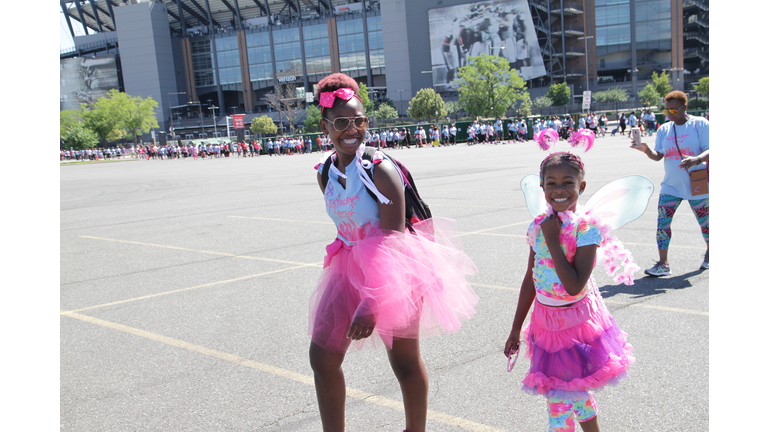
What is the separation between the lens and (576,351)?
2.50 meters

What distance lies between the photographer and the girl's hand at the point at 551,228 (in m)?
Result: 2.56

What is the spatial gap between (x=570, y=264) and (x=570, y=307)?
0.21 metres

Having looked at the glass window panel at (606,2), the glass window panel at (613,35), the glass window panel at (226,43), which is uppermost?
the glass window panel at (226,43)

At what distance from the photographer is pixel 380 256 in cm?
267

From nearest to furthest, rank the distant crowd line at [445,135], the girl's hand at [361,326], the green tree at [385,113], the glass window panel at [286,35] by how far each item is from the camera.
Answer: the girl's hand at [361,326] → the distant crowd line at [445,135] → the green tree at [385,113] → the glass window panel at [286,35]

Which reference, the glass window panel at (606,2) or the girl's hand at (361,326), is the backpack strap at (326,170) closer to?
the girl's hand at (361,326)

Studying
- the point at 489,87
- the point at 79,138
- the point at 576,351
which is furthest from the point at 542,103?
the point at 576,351

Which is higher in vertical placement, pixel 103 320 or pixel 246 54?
pixel 246 54

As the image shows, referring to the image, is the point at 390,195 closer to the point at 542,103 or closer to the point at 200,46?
the point at 542,103

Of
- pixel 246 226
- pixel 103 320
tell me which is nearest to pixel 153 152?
pixel 246 226

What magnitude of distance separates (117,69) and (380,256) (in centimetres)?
12509

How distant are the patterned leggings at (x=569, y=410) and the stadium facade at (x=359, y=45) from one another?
92629 mm

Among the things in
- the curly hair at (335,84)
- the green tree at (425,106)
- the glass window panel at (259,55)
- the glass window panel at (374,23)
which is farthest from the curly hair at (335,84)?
the glass window panel at (259,55)
